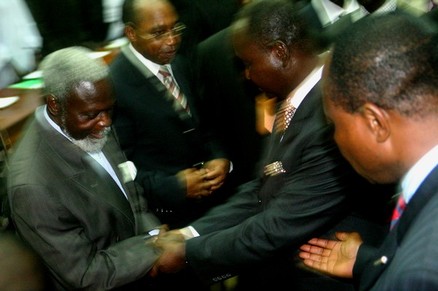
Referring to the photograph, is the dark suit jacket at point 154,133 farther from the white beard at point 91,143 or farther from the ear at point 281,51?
the ear at point 281,51

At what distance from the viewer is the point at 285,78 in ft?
8.11

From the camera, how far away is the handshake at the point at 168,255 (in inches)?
109

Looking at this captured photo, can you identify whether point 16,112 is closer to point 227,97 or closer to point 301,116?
point 227,97

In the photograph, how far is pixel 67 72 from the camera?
246cm

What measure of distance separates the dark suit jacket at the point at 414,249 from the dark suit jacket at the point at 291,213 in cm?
64

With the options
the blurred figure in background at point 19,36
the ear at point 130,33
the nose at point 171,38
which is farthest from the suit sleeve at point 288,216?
the blurred figure in background at point 19,36

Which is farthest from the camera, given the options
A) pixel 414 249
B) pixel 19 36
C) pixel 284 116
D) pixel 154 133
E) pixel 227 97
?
pixel 19 36

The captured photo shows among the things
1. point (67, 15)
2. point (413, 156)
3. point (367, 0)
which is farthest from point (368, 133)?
point (67, 15)

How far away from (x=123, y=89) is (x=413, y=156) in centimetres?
202

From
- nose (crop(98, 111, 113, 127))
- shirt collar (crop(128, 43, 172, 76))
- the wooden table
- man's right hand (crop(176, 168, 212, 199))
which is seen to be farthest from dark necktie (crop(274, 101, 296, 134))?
the wooden table

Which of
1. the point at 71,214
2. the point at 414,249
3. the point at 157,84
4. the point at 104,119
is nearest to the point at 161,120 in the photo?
the point at 157,84

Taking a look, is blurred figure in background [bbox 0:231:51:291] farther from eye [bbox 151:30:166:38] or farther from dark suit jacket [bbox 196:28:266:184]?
dark suit jacket [bbox 196:28:266:184]

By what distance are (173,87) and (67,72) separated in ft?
3.61

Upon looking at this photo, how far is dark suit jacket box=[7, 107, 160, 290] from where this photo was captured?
7.60 ft
